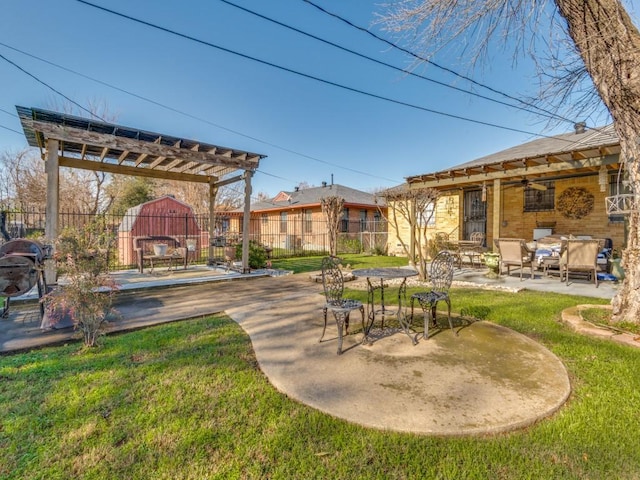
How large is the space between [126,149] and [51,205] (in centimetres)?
181

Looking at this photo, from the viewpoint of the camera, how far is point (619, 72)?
349 cm

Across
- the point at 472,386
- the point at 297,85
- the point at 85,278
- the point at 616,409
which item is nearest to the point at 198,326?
the point at 85,278

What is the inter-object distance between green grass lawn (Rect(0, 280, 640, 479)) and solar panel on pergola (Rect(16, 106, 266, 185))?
4717 mm

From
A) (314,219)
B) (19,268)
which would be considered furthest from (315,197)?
(19,268)

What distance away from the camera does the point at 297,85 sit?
1249 cm

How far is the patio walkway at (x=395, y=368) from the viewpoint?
2129 millimetres

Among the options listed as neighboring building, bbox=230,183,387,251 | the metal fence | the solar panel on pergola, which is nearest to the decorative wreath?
the metal fence

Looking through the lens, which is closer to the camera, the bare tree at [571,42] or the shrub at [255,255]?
the bare tree at [571,42]

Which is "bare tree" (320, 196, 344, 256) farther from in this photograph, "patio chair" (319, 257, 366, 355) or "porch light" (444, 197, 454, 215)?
"porch light" (444, 197, 454, 215)

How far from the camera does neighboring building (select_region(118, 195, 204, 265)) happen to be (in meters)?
11.8

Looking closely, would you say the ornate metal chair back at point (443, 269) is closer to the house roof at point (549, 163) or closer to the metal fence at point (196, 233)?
the metal fence at point (196, 233)

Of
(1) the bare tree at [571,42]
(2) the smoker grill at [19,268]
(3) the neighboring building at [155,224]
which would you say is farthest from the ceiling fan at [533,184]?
(2) the smoker grill at [19,268]

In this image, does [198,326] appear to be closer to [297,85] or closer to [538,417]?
[538,417]

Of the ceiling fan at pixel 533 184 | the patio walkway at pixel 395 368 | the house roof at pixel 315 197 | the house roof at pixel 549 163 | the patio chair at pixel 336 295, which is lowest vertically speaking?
the patio walkway at pixel 395 368
